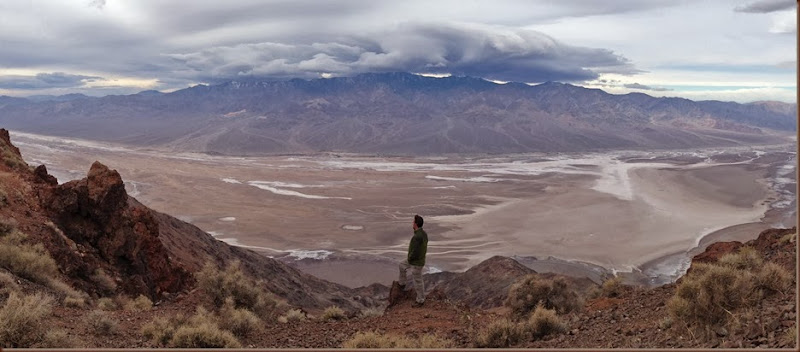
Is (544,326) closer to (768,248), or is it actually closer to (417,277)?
(417,277)

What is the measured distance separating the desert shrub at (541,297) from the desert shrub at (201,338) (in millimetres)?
5842

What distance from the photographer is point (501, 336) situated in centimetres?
697

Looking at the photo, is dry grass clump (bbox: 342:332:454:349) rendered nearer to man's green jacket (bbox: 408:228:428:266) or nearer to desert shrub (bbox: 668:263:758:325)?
man's green jacket (bbox: 408:228:428:266)

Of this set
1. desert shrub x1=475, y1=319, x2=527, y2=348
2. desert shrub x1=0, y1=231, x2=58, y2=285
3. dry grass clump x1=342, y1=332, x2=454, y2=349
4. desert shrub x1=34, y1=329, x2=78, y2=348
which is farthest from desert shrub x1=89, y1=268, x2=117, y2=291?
desert shrub x1=475, y1=319, x2=527, y2=348

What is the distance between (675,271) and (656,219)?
18.3 m

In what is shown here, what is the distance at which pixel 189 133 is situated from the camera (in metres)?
184

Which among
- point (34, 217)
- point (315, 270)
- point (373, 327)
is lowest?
point (315, 270)

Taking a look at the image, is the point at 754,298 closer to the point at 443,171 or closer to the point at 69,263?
the point at 69,263

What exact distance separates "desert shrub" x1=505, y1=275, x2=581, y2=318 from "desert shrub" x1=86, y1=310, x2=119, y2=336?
7.12 m

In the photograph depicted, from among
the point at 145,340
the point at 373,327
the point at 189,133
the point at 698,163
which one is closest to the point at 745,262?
the point at 373,327

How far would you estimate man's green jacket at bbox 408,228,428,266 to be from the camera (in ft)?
30.2

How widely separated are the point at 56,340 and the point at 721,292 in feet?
24.6

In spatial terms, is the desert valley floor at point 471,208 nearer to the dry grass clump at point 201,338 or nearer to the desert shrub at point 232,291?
the desert shrub at point 232,291

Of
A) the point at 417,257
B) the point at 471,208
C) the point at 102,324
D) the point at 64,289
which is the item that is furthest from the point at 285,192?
the point at 102,324
